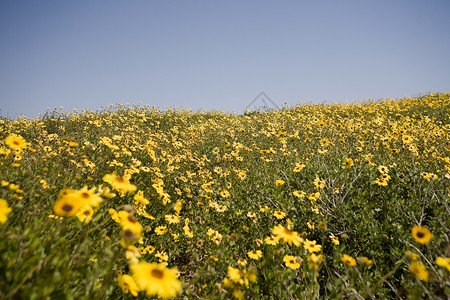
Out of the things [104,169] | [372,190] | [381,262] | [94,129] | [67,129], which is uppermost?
[372,190]

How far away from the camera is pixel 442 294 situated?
136cm

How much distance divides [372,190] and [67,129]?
23.7 ft

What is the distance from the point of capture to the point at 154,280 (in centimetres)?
104

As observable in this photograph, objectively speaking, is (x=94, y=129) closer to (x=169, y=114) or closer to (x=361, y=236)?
(x=169, y=114)

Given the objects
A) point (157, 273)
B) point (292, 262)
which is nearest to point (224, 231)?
point (292, 262)

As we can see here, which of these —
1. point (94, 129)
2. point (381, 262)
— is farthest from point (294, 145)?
point (94, 129)

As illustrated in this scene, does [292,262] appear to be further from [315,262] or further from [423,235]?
[423,235]

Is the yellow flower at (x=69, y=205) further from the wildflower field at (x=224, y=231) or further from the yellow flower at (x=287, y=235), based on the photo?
the yellow flower at (x=287, y=235)

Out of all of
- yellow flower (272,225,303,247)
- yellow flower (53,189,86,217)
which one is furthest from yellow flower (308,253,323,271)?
yellow flower (53,189,86,217)

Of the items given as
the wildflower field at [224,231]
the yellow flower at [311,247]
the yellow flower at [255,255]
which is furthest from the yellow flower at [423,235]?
the yellow flower at [255,255]

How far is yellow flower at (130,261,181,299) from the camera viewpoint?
987mm

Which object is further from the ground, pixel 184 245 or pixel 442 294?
pixel 442 294

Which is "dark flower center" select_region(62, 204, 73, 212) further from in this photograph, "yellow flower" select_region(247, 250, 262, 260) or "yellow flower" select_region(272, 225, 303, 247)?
"yellow flower" select_region(247, 250, 262, 260)

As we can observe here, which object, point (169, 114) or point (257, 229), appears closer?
point (257, 229)
